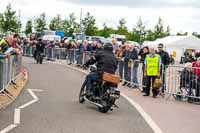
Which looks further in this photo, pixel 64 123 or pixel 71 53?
pixel 71 53

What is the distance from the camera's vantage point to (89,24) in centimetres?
8544

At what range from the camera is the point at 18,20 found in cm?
8388

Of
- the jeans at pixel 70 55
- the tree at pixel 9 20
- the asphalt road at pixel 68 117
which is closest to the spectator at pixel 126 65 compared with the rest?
the asphalt road at pixel 68 117

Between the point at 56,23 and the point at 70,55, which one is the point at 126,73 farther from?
the point at 56,23

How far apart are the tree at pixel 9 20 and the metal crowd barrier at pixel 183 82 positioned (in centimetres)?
6475

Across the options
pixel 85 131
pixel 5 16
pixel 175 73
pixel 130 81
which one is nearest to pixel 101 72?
pixel 85 131

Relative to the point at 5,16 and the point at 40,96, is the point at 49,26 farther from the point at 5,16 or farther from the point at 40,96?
the point at 40,96

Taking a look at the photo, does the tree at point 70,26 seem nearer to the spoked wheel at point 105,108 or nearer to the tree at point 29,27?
the tree at point 29,27

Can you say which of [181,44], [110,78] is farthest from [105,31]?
[110,78]

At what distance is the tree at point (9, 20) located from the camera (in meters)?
80.2

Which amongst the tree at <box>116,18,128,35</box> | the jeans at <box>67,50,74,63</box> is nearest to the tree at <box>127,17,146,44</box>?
the tree at <box>116,18,128,35</box>

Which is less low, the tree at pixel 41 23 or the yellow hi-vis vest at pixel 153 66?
the tree at pixel 41 23

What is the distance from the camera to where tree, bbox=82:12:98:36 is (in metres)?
84.9

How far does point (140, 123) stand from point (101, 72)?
8.59ft
